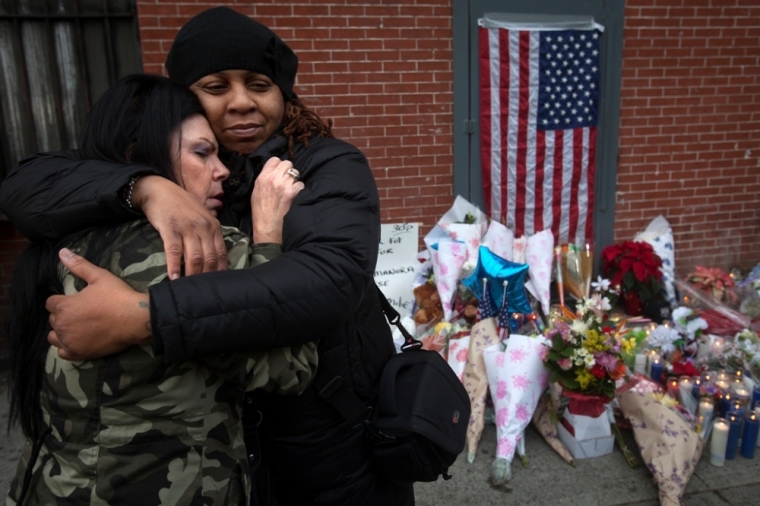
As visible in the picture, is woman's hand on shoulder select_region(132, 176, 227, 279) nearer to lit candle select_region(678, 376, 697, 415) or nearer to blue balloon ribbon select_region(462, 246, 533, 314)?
blue balloon ribbon select_region(462, 246, 533, 314)

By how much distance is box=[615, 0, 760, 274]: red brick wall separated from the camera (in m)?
4.68

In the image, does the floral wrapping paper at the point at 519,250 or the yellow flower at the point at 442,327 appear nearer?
the yellow flower at the point at 442,327

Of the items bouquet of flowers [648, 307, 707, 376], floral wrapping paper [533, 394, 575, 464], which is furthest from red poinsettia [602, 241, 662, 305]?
floral wrapping paper [533, 394, 575, 464]

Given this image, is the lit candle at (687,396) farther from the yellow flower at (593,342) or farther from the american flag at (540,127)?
the american flag at (540,127)

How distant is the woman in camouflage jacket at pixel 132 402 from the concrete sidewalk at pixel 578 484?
1979 mm

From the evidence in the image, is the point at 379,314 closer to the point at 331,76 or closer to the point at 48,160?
the point at 48,160

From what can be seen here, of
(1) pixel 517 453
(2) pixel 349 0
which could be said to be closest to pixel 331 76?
(2) pixel 349 0

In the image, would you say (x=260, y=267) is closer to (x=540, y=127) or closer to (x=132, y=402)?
(x=132, y=402)

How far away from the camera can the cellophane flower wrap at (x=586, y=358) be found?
2.79m

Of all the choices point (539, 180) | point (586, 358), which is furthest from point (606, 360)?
point (539, 180)

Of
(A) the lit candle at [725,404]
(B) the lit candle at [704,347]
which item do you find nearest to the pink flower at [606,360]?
(A) the lit candle at [725,404]

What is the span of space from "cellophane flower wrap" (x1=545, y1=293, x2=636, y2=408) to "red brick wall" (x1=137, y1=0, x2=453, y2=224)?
2003 millimetres

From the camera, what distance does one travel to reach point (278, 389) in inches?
43.0

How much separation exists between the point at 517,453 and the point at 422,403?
1.95 m
